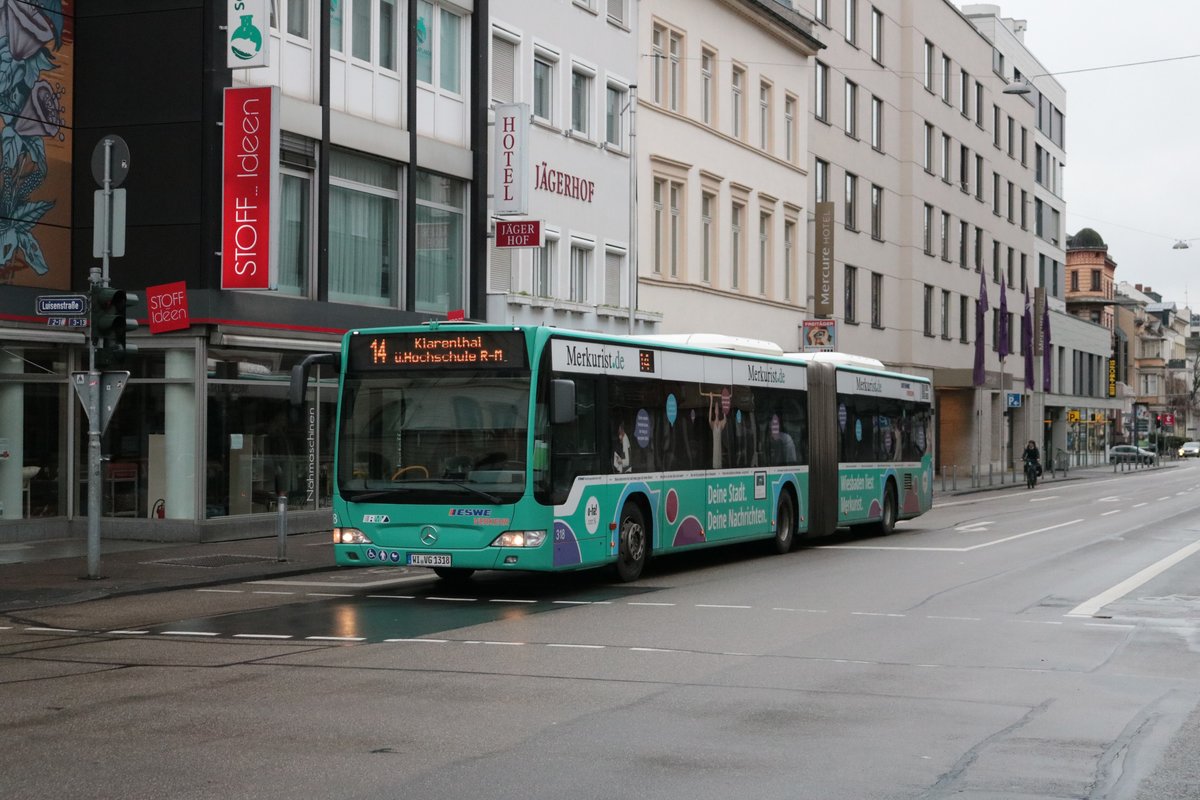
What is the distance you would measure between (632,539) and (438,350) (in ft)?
11.2

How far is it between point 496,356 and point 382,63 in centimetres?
1301

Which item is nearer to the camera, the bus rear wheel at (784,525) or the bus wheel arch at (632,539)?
the bus wheel arch at (632,539)

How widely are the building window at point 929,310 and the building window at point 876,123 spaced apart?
693 cm

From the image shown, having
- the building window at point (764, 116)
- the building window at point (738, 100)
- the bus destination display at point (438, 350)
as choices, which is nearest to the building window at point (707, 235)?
the building window at point (738, 100)

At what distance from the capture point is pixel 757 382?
21516 millimetres

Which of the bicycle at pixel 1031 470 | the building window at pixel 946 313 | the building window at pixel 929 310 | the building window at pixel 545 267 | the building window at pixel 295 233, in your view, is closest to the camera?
the building window at pixel 295 233

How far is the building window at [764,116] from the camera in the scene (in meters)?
44.1

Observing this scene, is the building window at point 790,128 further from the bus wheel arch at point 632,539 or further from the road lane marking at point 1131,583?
the bus wheel arch at point 632,539

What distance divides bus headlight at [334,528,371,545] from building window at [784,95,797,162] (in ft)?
106

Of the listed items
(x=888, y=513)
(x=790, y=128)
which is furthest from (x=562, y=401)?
(x=790, y=128)

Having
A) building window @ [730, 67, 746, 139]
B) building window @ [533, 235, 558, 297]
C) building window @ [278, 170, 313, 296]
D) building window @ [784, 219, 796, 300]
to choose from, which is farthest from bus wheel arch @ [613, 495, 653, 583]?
building window @ [784, 219, 796, 300]

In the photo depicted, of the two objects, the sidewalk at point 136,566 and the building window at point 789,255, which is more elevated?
the building window at point 789,255

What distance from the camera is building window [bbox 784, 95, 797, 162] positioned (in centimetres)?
4619

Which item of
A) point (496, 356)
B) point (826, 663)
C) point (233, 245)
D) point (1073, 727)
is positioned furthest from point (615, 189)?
point (1073, 727)
